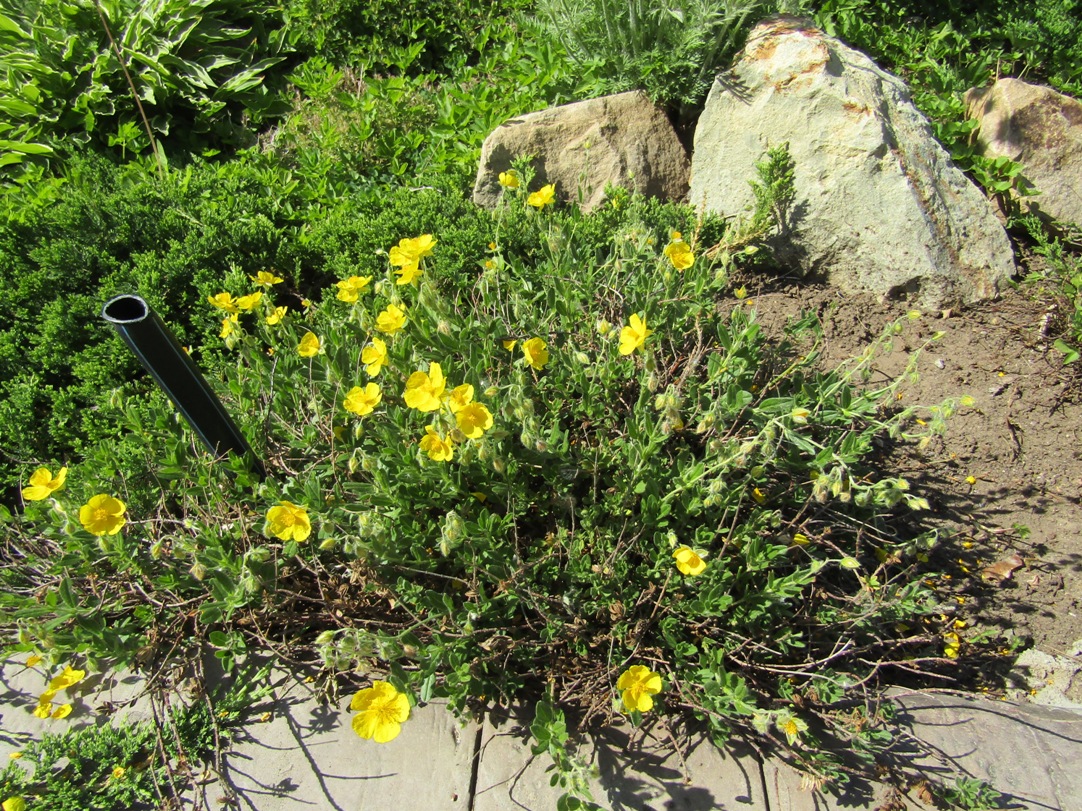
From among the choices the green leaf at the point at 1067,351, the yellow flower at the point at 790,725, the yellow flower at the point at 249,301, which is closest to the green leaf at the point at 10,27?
the yellow flower at the point at 249,301

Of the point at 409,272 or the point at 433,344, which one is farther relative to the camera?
the point at 433,344

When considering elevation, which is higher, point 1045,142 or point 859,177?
point 859,177

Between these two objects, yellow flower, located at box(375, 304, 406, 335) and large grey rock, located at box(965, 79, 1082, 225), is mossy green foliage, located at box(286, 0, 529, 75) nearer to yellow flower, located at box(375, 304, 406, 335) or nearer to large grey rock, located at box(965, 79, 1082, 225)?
large grey rock, located at box(965, 79, 1082, 225)

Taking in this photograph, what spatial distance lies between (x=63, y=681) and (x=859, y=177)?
12.0 ft

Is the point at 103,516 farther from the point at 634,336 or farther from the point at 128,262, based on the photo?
the point at 128,262

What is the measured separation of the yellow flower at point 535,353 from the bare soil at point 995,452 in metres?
1.51

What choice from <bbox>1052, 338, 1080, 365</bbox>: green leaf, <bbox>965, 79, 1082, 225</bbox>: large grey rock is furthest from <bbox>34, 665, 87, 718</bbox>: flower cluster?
<bbox>965, 79, 1082, 225</bbox>: large grey rock

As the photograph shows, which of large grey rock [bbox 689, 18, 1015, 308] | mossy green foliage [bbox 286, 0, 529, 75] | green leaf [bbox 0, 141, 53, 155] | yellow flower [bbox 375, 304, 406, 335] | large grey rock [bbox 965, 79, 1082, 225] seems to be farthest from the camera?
mossy green foliage [bbox 286, 0, 529, 75]

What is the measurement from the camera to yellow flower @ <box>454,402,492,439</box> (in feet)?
6.47

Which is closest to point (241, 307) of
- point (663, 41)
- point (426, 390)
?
point (426, 390)

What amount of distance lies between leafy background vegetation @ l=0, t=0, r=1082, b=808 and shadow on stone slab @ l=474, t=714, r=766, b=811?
0.13 meters

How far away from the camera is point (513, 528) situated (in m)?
2.27

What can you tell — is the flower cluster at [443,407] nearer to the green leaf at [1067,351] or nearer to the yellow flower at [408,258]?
the yellow flower at [408,258]

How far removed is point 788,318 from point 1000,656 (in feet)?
5.19
